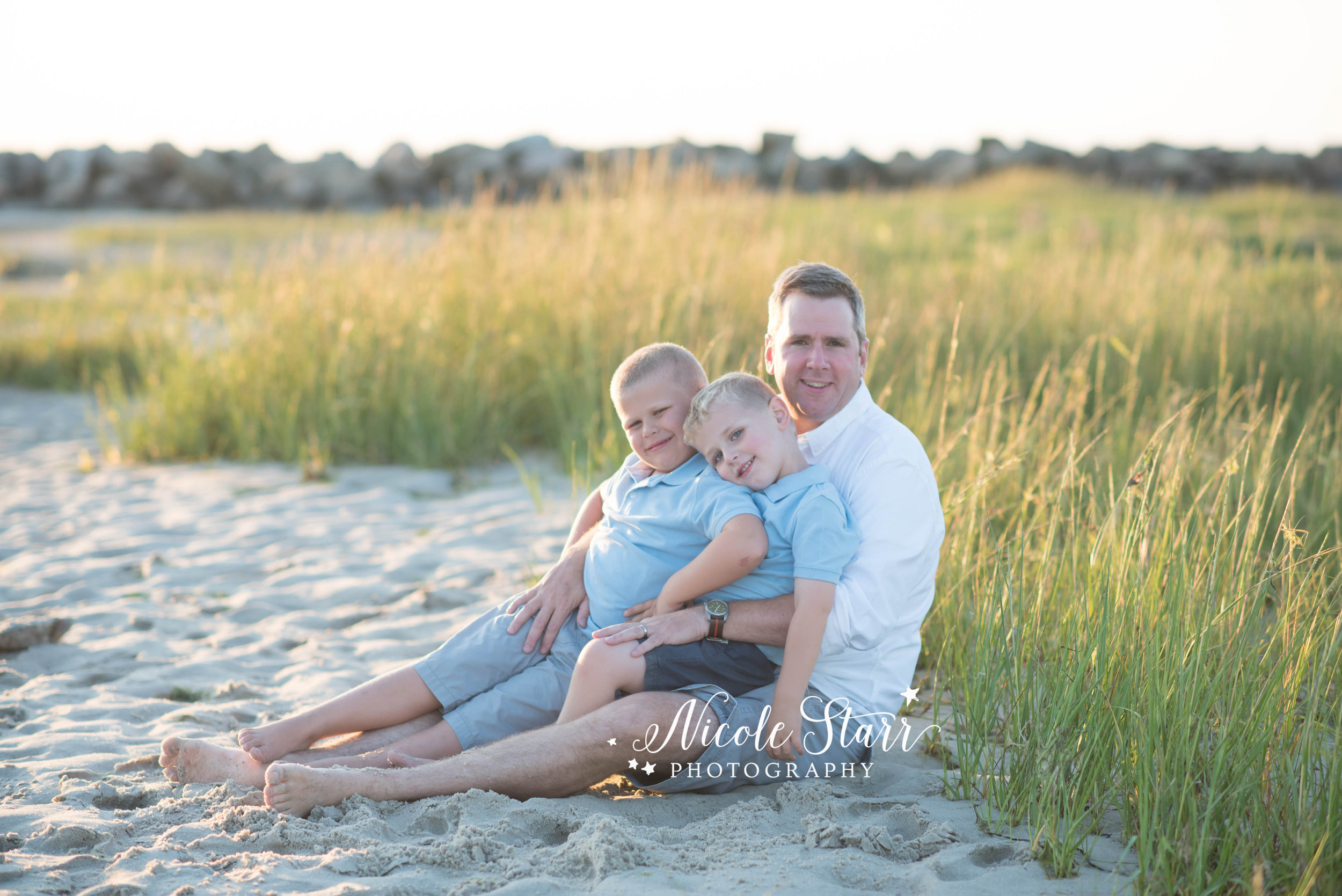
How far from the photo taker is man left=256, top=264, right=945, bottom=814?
2568 millimetres

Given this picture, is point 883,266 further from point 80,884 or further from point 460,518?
point 80,884

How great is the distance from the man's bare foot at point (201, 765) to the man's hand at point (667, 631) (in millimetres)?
1020

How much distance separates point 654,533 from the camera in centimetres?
284

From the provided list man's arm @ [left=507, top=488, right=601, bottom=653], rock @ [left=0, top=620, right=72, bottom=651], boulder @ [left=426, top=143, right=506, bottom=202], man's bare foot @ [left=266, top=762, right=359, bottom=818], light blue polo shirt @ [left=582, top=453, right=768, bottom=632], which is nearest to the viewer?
man's bare foot @ [left=266, top=762, right=359, bottom=818]

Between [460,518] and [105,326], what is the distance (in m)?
6.76

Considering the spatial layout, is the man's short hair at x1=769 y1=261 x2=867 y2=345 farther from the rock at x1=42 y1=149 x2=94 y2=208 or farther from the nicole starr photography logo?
the rock at x1=42 y1=149 x2=94 y2=208

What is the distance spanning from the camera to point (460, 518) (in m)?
5.43

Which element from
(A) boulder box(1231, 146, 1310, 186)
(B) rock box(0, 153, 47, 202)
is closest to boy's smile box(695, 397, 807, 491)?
(A) boulder box(1231, 146, 1310, 186)

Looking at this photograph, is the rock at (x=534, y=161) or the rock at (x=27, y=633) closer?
the rock at (x=27, y=633)

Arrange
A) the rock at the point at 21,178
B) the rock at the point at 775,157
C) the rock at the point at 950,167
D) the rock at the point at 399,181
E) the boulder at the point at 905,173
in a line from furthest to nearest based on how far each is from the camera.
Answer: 1. the boulder at the point at 905,173
2. the rock at the point at 950,167
3. the rock at the point at 21,178
4. the rock at the point at 399,181
5. the rock at the point at 775,157

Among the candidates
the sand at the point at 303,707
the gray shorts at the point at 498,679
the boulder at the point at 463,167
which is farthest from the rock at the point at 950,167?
the gray shorts at the point at 498,679

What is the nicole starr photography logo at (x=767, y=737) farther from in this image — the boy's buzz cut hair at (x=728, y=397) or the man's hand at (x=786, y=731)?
the boy's buzz cut hair at (x=728, y=397)

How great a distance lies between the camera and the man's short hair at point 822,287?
9.50ft

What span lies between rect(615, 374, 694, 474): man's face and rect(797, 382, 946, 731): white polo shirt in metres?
0.44
